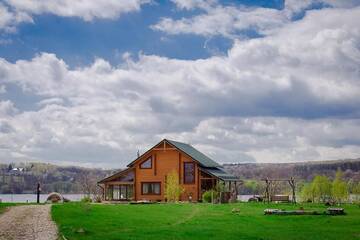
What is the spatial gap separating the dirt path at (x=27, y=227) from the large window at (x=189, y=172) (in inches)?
1238

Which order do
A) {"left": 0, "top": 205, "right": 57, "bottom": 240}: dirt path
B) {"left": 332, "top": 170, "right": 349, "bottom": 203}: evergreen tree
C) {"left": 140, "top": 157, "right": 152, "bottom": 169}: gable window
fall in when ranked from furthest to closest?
{"left": 140, "top": 157, "right": 152, "bottom": 169}: gable window, {"left": 332, "top": 170, "right": 349, "bottom": 203}: evergreen tree, {"left": 0, "top": 205, "right": 57, "bottom": 240}: dirt path

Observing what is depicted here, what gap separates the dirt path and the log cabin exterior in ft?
103

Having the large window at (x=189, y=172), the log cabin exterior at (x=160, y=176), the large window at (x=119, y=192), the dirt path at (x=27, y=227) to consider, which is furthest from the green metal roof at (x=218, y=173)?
the dirt path at (x=27, y=227)

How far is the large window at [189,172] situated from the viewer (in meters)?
64.1

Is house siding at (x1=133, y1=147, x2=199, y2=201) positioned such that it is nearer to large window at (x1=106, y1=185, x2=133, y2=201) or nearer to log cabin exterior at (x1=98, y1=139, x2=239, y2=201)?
log cabin exterior at (x1=98, y1=139, x2=239, y2=201)

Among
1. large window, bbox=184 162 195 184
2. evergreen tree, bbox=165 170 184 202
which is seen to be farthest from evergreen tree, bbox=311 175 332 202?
evergreen tree, bbox=165 170 184 202

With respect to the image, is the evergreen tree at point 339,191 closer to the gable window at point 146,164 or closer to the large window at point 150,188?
the large window at point 150,188

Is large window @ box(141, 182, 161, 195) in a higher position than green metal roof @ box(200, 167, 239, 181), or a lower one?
lower

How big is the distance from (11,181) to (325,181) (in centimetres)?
13162

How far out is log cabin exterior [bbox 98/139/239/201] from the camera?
6375 cm

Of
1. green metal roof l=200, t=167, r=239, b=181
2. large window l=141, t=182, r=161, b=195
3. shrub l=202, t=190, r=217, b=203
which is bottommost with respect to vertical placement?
shrub l=202, t=190, r=217, b=203

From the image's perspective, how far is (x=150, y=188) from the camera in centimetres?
6538

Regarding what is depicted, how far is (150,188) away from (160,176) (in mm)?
1877

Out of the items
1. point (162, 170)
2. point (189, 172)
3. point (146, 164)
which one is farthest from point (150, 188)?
point (189, 172)
